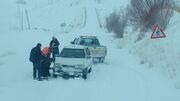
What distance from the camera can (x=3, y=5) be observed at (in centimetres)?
14862

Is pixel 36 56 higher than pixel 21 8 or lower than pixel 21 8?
lower

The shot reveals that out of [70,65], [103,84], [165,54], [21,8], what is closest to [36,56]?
[70,65]

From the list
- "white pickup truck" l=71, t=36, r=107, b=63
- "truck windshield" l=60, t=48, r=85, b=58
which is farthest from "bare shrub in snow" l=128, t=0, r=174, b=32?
"truck windshield" l=60, t=48, r=85, b=58

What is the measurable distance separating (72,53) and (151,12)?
20011mm

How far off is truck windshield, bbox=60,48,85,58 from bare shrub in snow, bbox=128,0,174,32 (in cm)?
1527

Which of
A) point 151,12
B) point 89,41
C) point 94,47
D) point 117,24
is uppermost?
point 151,12

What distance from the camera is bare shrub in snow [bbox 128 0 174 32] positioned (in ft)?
147

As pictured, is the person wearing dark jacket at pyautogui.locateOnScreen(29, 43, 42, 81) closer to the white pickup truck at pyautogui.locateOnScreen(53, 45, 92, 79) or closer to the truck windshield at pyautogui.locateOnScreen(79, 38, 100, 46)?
the white pickup truck at pyautogui.locateOnScreen(53, 45, 92, 79)

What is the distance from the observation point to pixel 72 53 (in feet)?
95.2

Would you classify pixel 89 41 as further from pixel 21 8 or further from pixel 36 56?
pixel 21 8

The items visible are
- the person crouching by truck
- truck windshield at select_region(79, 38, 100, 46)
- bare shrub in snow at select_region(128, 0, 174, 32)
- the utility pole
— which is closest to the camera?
the person crouching by truck

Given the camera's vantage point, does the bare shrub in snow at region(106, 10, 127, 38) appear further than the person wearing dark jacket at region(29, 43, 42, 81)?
Yes

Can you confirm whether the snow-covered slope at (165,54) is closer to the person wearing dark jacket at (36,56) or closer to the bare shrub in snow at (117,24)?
the person wearing dark jacket at (36,56)

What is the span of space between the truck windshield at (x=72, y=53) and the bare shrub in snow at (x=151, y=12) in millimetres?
15272
